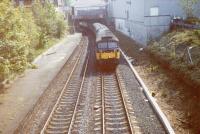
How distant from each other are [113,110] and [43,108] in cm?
396

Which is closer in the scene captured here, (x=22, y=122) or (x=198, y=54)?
(x=22, y=122)

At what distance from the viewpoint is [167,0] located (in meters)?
35.3

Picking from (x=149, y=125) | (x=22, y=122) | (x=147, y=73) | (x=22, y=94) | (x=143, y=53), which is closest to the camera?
(x=149, y=125)

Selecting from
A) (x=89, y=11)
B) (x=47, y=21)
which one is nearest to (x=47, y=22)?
(x=47, y=21)

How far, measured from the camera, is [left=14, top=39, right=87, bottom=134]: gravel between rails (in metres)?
14.5

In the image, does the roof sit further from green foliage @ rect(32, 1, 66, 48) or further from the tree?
the tree

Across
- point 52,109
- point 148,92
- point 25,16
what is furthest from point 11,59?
point 25,16

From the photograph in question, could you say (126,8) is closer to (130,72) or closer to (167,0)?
(167,0)

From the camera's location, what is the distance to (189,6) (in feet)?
112

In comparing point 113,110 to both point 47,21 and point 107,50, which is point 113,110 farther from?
point 47,21

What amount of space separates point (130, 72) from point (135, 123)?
10.4 metres

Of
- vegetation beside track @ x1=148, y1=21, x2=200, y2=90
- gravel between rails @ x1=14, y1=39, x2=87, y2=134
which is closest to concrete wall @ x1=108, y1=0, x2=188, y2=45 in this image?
vegetation beside track @ x1=148, y1=21, x2=200, y2=90

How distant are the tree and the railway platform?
14105 mm

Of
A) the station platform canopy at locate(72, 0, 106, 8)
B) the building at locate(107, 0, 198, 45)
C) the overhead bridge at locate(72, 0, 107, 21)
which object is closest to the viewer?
the building at locate(107, 0, 198, 45)
